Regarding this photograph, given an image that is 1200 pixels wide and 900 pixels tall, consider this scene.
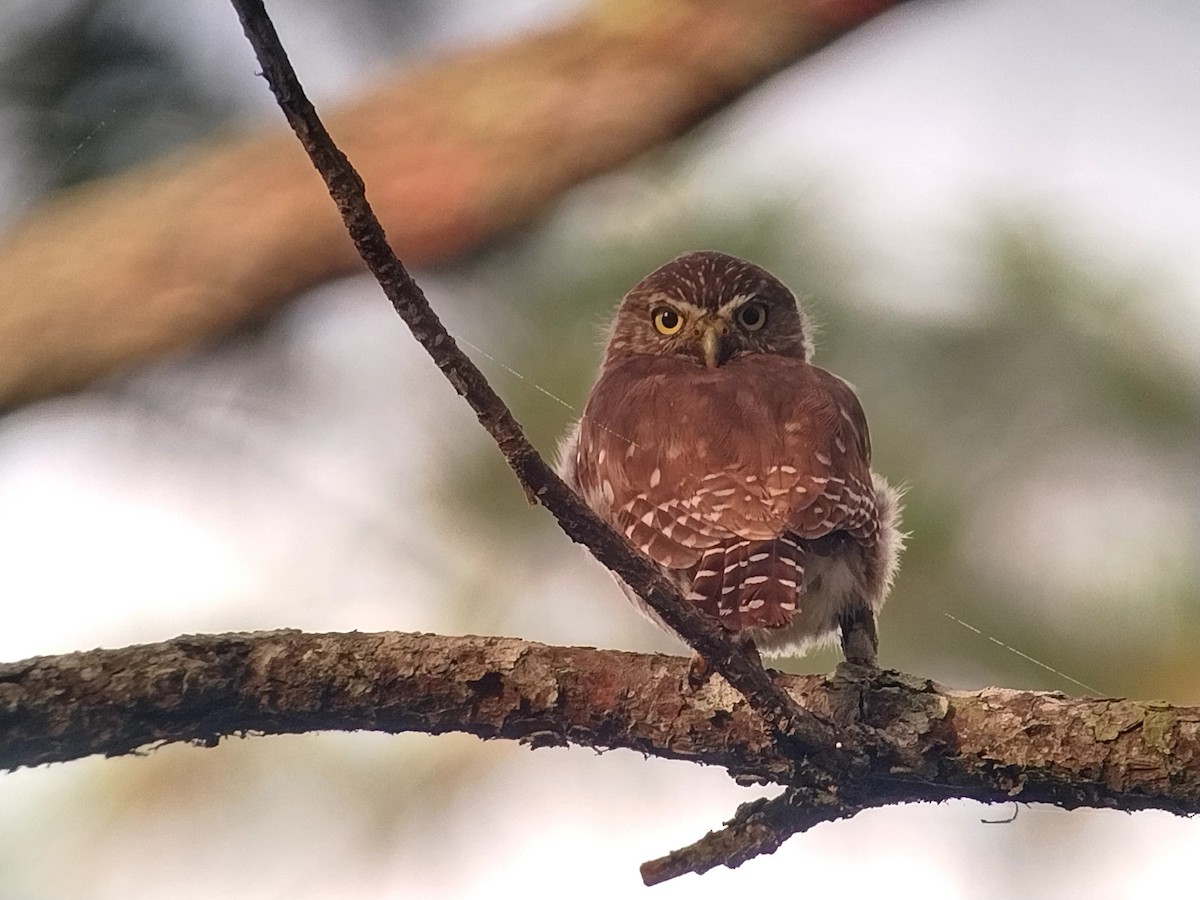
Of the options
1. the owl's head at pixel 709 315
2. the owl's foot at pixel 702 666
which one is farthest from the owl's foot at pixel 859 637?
the owl's head at pixel 709 315

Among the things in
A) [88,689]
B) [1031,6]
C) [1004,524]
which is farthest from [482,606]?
[1031,6]

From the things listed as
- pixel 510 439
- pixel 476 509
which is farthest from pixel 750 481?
pixel 510 439

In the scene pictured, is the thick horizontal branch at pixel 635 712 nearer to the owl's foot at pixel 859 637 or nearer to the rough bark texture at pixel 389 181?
the owl's foot at pixel 859 637

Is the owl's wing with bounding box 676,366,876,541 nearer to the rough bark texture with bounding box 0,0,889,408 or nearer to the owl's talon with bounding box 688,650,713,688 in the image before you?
the owl's talon with bounding box 688,650,713,688

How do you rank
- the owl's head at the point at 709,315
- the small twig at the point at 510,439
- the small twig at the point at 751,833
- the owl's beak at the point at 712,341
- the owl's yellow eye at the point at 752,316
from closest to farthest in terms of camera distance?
the small twig at the point at 510,439
the small twig at the point at 751,833
the owl's head at the point at 709,315
the owl's yellow eye at the point at 752,316
the owl's beak at the point at 712,341

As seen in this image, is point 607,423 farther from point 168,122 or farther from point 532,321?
point 168,122

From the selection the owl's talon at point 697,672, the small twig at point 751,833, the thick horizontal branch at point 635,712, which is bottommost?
the small twig at point 751,833

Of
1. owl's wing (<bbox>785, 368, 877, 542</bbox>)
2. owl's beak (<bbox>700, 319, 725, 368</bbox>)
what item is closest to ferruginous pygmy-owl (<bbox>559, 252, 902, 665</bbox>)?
owl's wing (<bbox>785, 368, 877, 542</bbox>)
